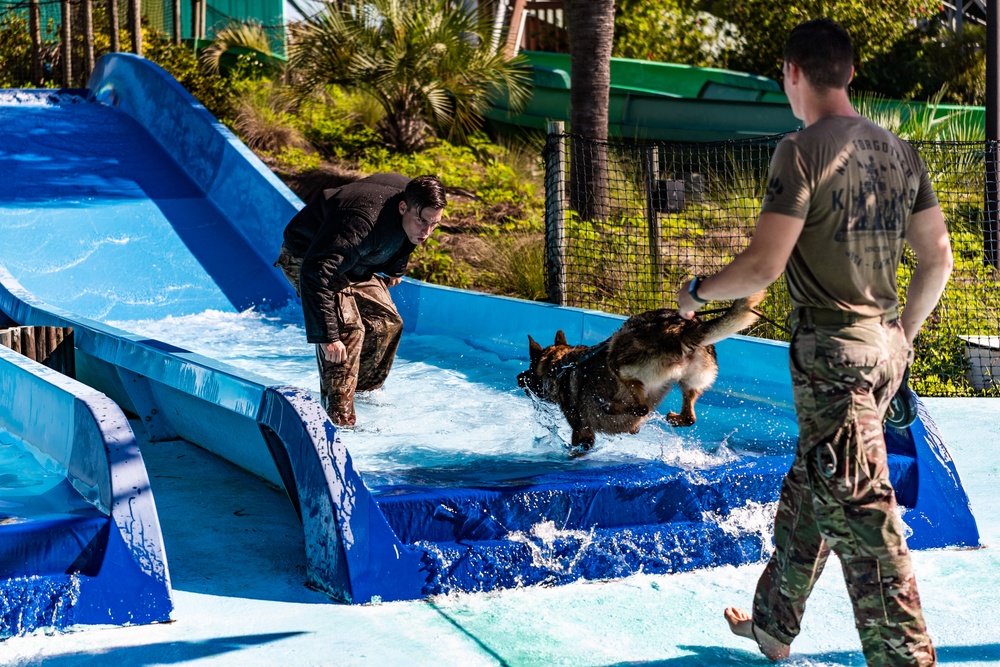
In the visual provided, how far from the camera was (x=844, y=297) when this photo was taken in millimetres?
3047

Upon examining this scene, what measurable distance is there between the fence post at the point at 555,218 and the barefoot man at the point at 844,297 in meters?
→ 5.59

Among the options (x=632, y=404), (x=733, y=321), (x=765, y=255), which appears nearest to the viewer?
(x=765, y=255)

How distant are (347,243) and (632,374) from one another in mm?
1678

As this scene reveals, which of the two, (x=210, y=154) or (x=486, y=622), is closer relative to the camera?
(x=486, y=622)

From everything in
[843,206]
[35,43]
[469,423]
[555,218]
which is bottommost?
[469,423]

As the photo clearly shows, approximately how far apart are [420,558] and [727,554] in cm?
127

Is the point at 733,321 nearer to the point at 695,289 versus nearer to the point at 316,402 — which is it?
the point at 695,289

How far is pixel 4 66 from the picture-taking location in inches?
690

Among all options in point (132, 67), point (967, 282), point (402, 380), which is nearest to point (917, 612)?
point (402, 380)

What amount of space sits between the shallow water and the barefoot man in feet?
4.83

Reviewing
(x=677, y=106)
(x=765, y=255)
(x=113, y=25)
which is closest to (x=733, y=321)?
(x=765, y=255)

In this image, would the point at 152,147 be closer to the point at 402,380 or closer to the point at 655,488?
the point at 402,380

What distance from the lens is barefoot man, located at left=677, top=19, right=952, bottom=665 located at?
2996 mm

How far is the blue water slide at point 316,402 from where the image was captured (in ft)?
13.3
